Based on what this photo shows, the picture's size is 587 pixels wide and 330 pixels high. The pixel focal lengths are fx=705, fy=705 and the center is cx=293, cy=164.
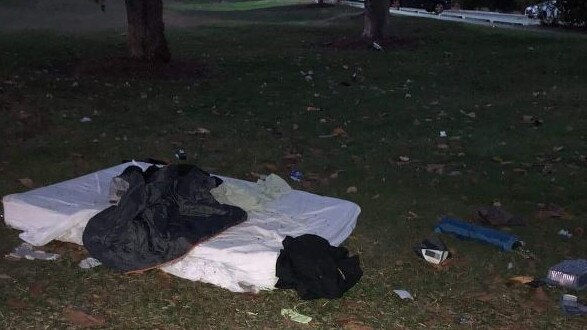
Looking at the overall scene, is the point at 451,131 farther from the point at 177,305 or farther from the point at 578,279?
the point at 177,305

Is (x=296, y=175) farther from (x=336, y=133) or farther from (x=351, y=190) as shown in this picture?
(x=336, y=133)

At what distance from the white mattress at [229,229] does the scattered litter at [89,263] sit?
0.25m

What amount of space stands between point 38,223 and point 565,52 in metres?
12.7

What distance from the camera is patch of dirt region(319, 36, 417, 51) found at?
624 inches

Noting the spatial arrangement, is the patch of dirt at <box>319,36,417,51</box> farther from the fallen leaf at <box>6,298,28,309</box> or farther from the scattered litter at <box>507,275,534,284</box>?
the fallen leaf at <box>6,298,28,309</box>

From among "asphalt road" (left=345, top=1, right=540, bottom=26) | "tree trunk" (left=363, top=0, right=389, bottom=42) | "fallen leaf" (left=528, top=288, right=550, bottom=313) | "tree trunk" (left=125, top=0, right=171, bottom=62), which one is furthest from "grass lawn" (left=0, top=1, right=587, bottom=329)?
"asphalt road" (left=345, top=1, right=540, bottom=26)

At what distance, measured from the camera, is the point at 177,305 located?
13.7 ft

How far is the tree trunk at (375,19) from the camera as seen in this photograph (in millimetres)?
16453

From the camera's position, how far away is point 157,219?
4.72 metres

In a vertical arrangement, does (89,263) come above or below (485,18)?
below

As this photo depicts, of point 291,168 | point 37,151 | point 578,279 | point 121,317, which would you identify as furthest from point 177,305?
point 37,151

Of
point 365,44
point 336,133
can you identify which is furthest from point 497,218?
point 365,44

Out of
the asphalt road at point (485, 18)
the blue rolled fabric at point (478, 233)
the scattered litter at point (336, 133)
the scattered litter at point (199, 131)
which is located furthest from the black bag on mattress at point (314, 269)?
the asphalt road at point (485, 18)

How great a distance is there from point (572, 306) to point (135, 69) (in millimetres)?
8934
